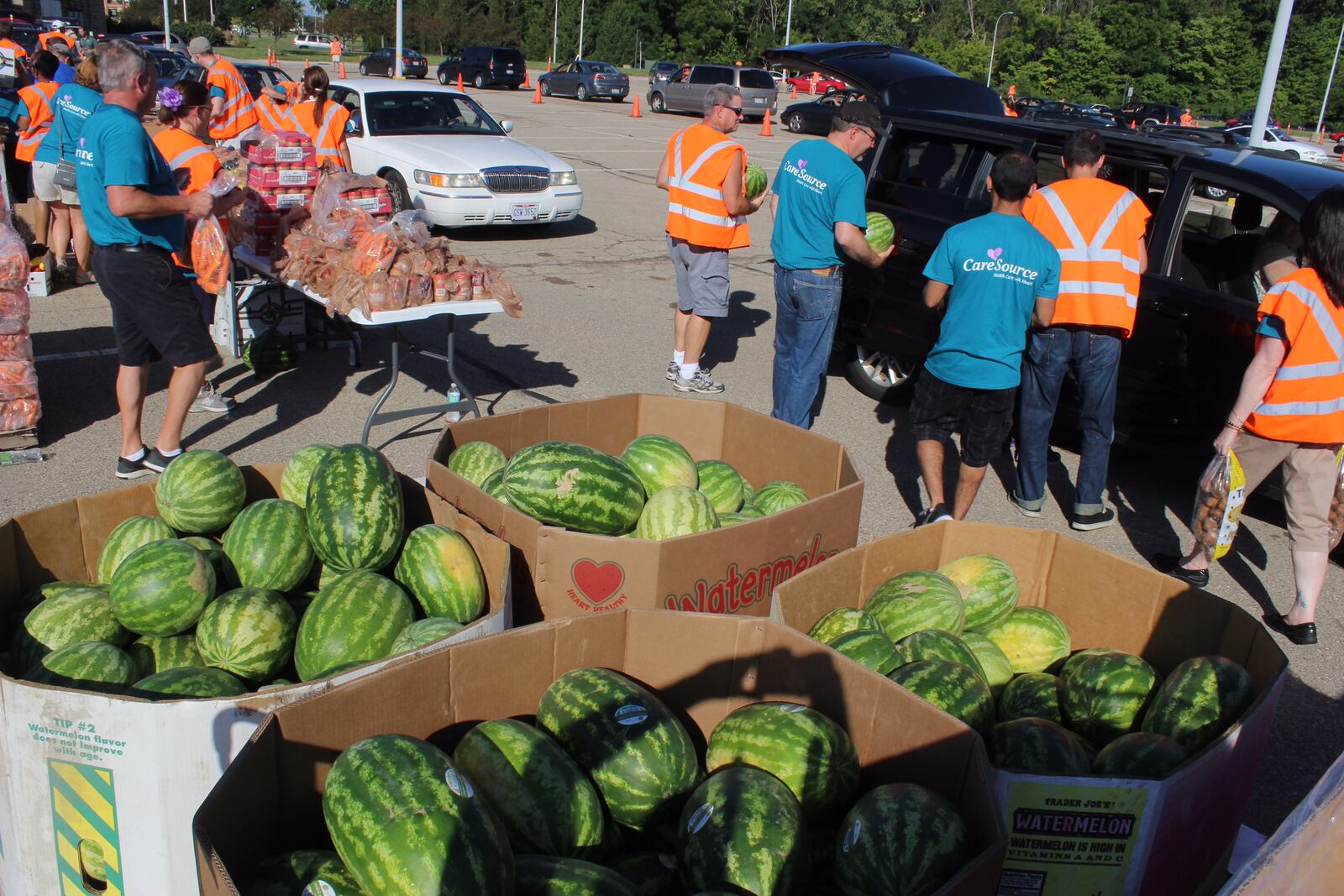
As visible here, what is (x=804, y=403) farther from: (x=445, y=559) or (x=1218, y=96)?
(x=1218, y=96)

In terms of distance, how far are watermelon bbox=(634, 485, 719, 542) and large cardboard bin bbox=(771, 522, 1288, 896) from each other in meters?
0.49

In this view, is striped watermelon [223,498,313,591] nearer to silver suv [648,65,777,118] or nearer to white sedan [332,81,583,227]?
white sedan [332,81,583,227]

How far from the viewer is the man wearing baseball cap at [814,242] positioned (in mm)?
5992

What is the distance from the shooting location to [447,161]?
12.6m

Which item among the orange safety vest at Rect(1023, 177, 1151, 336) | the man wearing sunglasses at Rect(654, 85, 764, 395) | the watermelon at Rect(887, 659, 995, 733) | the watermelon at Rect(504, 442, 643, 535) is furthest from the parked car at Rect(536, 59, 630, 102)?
the watermelon at Rect(887, 659, 995, 733)

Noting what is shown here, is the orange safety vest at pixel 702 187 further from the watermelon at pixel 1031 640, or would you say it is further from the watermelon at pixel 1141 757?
the watermelon at pixel 1141 757

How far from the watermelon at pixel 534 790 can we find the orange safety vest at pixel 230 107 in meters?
11.8

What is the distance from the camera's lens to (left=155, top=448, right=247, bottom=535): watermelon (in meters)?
3.43

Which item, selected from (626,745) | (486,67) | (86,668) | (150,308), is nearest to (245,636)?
(86,668)

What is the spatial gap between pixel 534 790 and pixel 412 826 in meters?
0.39

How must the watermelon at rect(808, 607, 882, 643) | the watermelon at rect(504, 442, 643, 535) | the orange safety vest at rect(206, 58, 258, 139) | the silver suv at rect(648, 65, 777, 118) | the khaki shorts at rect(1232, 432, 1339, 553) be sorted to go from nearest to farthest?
1. the watermelon at rect(808, 607, 882, 643)
2. the watermelon at rect(504, 442, 643, 535)
3. the khaki shorts at rect(1232, 432, 1339, 553)
4. the orange safety vest at rect(206, 58, 258, 139)
5. the silver suv at rect(648, 65, 777, 118)

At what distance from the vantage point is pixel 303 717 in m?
2.22

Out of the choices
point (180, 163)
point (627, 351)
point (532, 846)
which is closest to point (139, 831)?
point (532, 846)

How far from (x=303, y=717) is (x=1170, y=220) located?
5.80 meters
